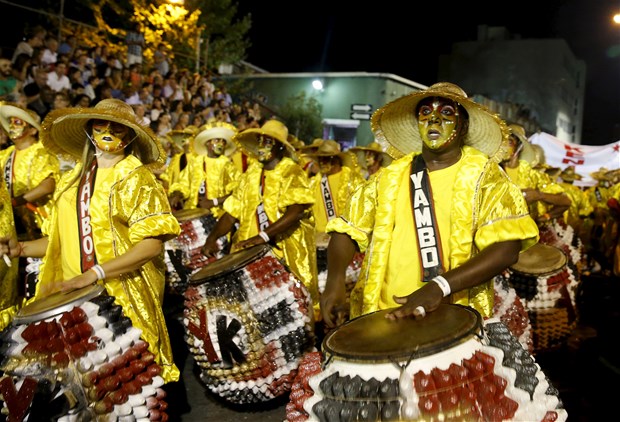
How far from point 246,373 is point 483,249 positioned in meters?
2.12

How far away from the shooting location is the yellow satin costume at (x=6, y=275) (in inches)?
160

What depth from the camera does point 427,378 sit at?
1.97m

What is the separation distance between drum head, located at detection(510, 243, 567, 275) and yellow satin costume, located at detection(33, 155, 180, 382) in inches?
120

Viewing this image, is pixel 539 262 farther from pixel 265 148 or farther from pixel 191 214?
pixel 191 214

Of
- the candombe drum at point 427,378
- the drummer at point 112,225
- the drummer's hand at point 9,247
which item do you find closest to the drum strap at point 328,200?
the drummer at point 112,225

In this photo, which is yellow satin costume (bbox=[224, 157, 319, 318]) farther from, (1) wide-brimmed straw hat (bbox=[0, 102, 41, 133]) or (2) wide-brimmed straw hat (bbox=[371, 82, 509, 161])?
(1) wide-brimmed straw hat (bbox=[0, 102, 41, 133])

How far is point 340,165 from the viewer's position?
848 centimetres

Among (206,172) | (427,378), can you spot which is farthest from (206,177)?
(427,378)

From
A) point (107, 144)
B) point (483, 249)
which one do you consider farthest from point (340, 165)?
point (483, 249)

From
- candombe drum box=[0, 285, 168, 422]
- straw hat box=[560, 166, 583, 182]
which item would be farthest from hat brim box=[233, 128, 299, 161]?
straw hat box=[560, 166, 583, 182]

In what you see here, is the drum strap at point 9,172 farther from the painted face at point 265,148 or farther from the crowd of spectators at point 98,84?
the painted face at point 265,148

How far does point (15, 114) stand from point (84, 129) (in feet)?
11.7

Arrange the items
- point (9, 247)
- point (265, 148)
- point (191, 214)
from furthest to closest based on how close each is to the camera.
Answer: point (191, 214) < point (265, 148) < point (9, 247)

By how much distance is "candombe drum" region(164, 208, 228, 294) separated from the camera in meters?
6.84
